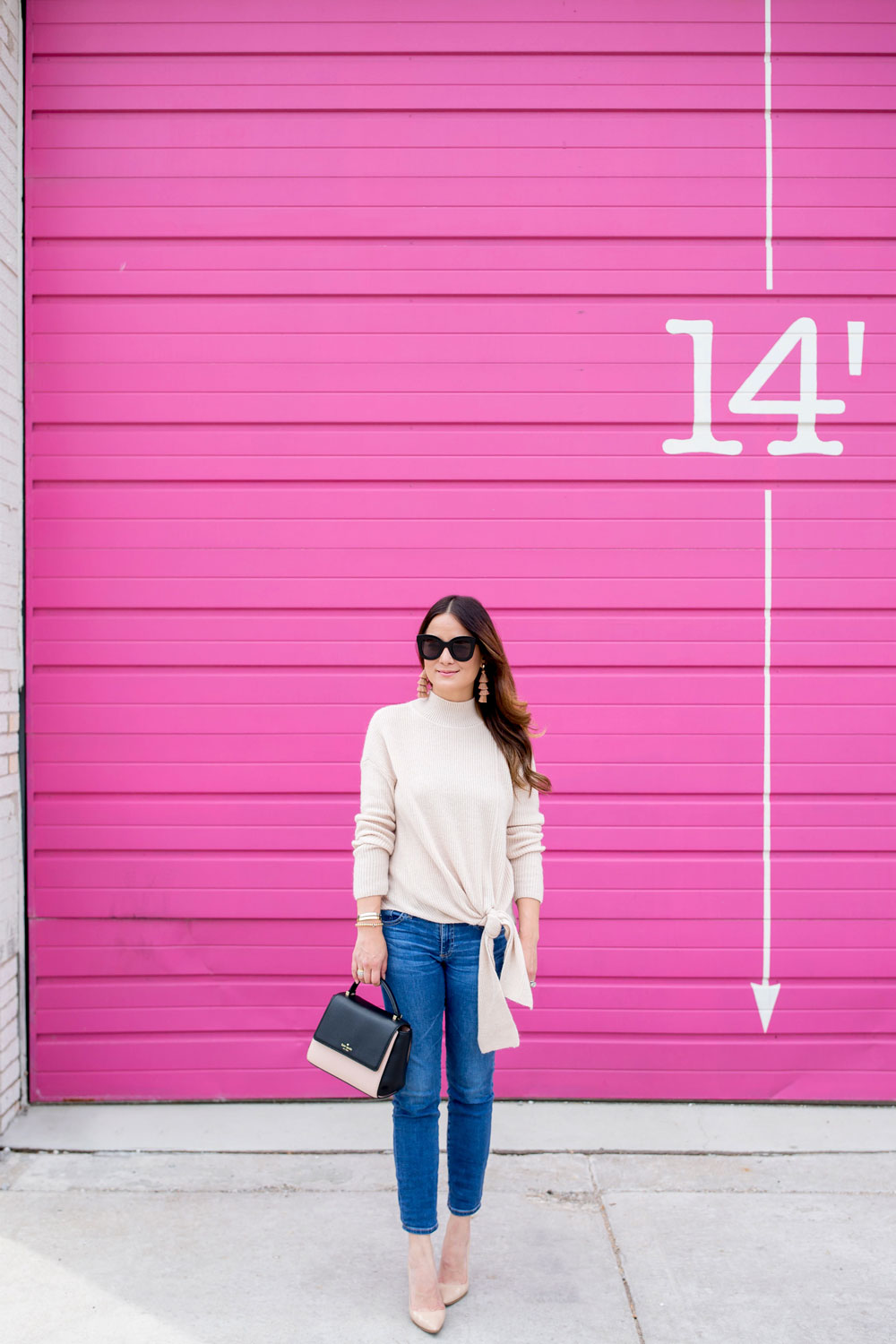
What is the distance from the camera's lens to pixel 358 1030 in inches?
87.4

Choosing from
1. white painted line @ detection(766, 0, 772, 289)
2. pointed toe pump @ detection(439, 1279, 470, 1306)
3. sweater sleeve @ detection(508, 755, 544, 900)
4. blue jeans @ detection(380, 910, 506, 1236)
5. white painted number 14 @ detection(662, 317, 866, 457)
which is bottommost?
pointed toe pump @ detection(439, 1279, 470, 1306)

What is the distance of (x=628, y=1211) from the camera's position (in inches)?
110

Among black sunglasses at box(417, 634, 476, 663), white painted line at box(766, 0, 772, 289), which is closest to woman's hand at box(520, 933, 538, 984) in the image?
black sunglasses at box(417, 634, 476, 663)

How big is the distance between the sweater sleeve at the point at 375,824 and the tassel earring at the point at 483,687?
26 centimetres

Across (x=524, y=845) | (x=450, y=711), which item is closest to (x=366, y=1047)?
(x=524, y=845)

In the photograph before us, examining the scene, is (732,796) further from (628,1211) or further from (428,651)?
(428,651)

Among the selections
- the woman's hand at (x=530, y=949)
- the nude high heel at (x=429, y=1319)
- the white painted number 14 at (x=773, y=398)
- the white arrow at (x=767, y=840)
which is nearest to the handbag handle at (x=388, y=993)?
the woman's hand at (x=530, y=949)

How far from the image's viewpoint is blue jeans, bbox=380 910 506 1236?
7.47ft

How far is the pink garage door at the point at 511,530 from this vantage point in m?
3.38

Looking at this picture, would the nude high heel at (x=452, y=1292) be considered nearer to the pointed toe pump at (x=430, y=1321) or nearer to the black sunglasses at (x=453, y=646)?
the pointed toe pump at (x=430, y=1321)

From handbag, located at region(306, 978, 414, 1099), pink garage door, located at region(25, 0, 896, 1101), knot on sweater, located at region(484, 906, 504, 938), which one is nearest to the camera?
handbag, located at region(306, 978, 414, 1099)

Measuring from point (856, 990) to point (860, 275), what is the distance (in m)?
2.51

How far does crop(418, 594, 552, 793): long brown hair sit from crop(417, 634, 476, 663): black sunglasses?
0.09 ft

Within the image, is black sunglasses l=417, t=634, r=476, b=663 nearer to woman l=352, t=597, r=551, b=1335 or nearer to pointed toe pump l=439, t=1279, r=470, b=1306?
woman l=352, t=597, r=551, b=1335
